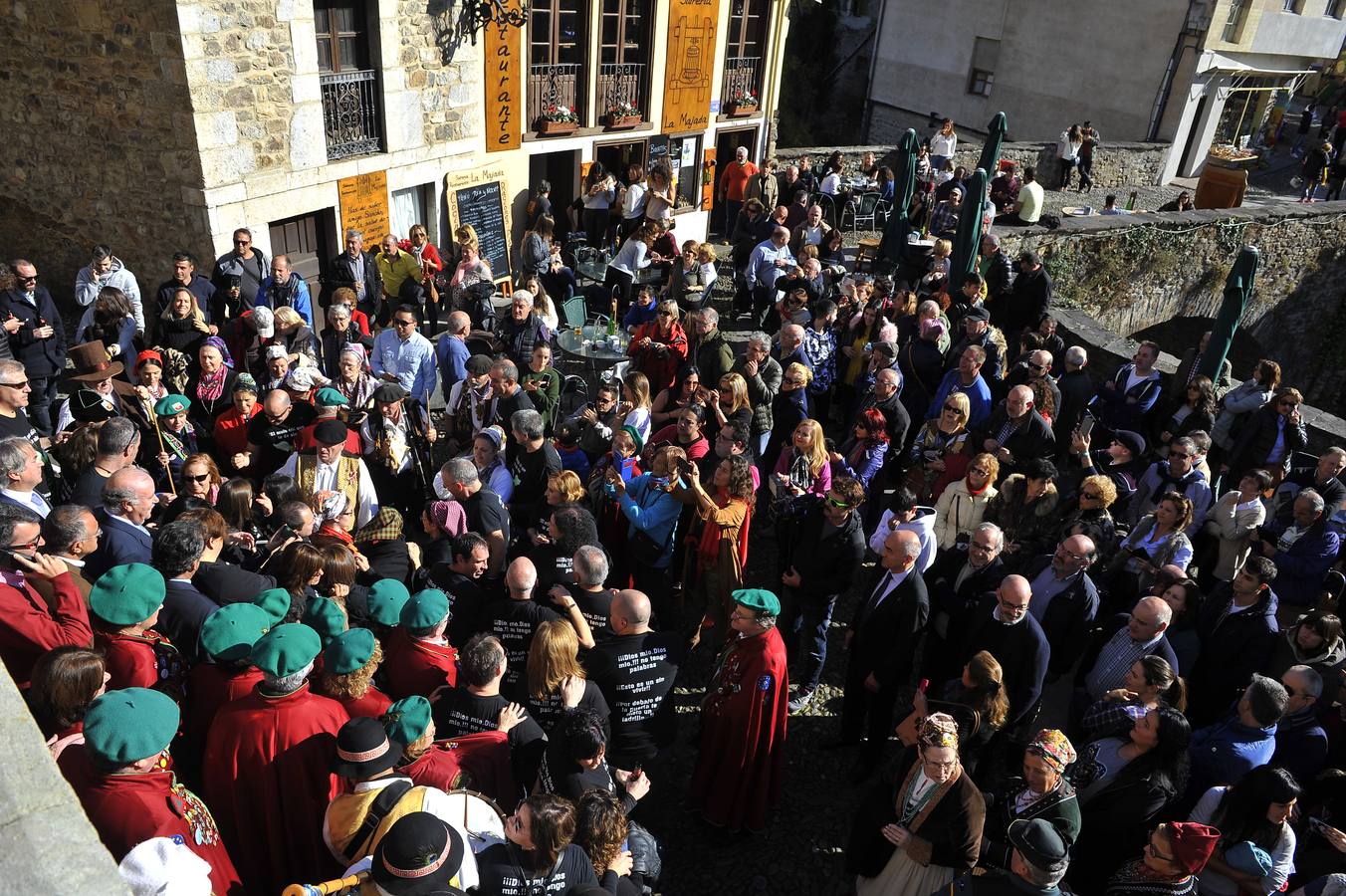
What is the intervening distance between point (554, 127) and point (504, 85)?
132cm

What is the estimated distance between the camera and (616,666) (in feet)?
15.4

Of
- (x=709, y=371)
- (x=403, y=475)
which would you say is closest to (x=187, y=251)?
(x=403, y=475)

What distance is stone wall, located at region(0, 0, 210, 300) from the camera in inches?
397

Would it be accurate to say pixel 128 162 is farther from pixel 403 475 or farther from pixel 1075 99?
pixel 1075 99

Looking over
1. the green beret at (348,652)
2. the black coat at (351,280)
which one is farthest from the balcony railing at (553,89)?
the green beret at (348,652)

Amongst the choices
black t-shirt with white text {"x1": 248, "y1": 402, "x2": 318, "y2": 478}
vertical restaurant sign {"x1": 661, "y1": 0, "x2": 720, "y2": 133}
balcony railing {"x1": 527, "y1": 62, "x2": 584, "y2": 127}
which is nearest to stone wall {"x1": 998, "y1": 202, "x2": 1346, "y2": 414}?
vertical restaurant sign {"x1": 661, "y1": 0, "x2": 720, "y2": 133}

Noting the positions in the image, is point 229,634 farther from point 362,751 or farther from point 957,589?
point 957,589

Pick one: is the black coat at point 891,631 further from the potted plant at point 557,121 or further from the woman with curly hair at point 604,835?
the potted plant at point 557,121

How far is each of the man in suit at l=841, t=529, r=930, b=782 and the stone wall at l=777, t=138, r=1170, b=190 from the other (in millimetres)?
15022

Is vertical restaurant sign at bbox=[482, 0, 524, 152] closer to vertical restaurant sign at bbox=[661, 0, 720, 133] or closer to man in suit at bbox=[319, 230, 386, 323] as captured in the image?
vertical restaurant sign at bbox=[661, 0, 720, 133]

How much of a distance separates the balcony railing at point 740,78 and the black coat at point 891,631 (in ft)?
51.1

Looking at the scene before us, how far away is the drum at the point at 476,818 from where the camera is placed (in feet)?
11.7

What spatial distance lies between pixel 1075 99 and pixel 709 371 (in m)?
22.2

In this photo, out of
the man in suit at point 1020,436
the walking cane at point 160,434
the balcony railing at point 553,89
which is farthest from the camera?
the balcony railing at point 553,89
